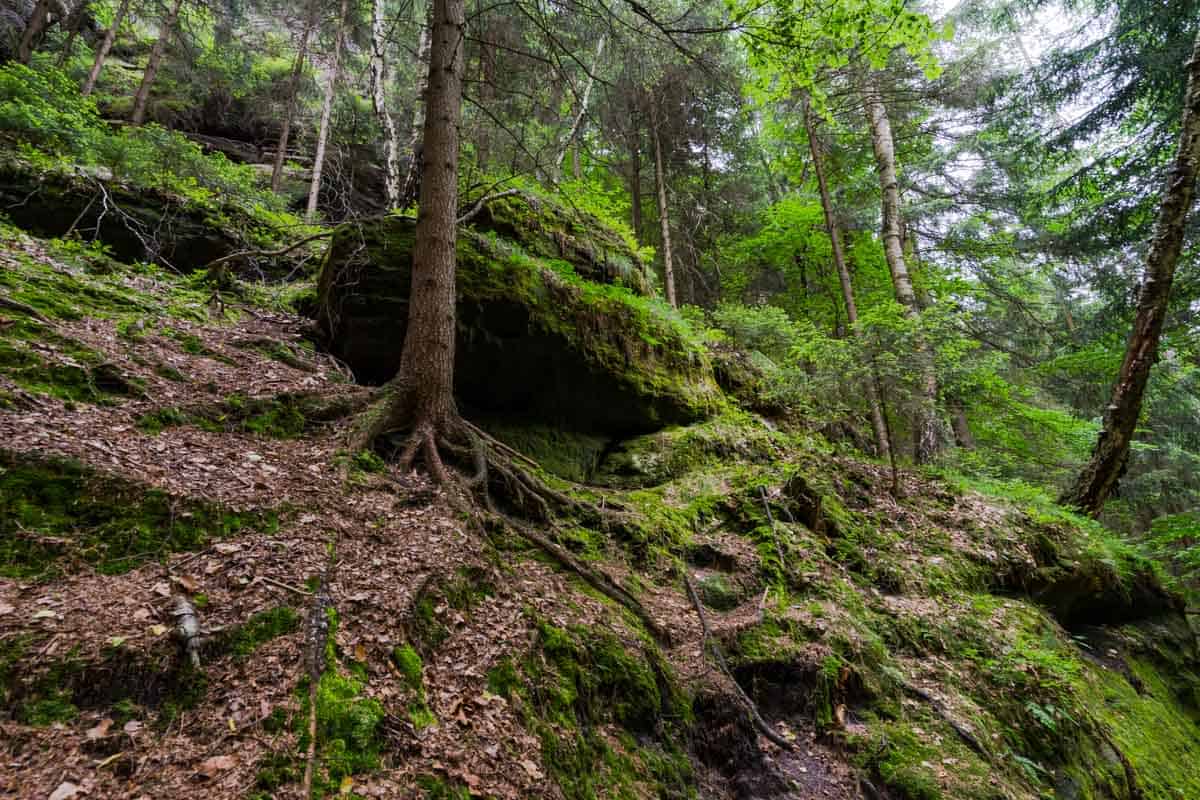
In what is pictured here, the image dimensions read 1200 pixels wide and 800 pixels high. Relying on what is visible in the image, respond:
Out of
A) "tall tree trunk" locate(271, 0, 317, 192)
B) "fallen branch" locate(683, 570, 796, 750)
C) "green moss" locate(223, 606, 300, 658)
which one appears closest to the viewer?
"green moss" locate(223, 606, 300, 658)

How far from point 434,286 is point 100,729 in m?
3.78

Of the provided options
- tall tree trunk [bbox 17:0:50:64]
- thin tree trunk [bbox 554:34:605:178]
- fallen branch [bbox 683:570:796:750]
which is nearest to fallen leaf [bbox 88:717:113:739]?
fallen branch [bbox 683:570:796:750]

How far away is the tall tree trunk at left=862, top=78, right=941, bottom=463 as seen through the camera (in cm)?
863

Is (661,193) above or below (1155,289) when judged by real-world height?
above

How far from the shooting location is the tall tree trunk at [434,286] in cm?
483

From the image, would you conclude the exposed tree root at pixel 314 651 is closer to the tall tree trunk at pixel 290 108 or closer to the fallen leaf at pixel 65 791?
the fallen leaf at pixel 65 791

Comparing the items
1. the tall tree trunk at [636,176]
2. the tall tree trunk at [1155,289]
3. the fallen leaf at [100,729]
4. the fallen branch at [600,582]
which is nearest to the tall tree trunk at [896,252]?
the tall tree trunk at [1155,289]

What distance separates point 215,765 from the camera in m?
1.98

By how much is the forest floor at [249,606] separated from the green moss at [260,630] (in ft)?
0.08

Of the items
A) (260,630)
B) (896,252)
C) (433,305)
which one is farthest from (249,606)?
(896,252)

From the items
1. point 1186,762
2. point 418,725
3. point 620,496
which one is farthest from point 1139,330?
point 418,725

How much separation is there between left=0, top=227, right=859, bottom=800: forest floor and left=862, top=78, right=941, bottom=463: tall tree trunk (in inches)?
239

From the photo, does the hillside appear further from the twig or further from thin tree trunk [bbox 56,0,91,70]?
thin tree trunk [bbox 56,0,91,70]

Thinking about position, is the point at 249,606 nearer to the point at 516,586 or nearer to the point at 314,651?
the point at 314,651
